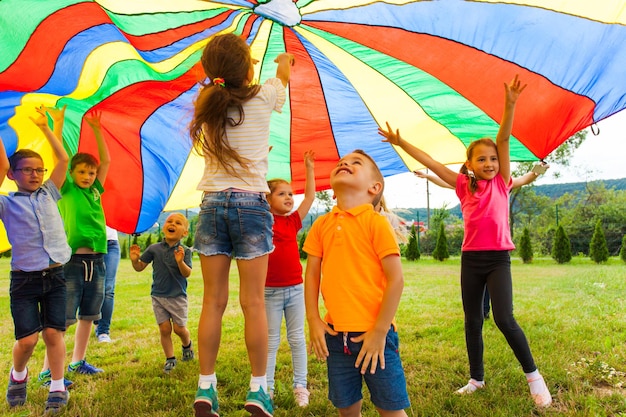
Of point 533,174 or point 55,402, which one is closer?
point 55,402

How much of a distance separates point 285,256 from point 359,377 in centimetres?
134

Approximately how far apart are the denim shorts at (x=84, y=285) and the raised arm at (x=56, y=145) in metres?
0.58

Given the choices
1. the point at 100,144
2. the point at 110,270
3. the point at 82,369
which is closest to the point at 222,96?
the point at 100,144

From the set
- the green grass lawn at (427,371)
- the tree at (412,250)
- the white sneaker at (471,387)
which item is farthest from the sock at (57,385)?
the tree at (412,250)

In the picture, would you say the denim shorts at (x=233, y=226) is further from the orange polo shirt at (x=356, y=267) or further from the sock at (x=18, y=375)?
the sock at (x=18, y=375)

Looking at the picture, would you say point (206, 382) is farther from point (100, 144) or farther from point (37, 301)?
point (100, 144)

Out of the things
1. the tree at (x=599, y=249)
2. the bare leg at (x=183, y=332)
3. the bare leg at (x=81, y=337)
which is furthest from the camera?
the tree at (x=599, y=249)

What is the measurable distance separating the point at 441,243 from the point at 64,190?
59.3ft

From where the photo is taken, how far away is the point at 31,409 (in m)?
2.73

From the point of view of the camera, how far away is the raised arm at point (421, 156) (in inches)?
102

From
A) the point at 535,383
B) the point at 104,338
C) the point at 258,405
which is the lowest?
the point at 104,338

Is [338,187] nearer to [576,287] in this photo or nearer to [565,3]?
[565,3]

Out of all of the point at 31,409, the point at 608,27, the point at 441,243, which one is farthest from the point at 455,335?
the point at 441,243

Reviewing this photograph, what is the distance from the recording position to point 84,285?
3348 millimetres
